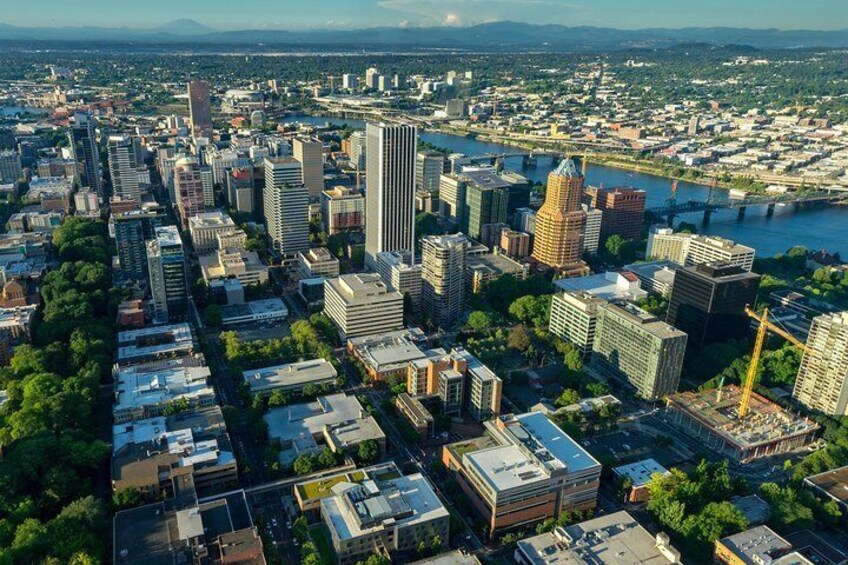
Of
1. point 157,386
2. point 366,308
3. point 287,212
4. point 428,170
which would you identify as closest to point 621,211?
point 428,170

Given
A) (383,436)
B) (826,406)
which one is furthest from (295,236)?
(826,406)

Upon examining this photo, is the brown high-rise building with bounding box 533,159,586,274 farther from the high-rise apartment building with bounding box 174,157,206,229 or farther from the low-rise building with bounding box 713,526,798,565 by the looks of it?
the high-rise apartment building with bounding box 174,157,206,229

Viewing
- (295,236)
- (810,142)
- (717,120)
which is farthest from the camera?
(717,120)

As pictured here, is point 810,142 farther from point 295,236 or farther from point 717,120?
point 295,236

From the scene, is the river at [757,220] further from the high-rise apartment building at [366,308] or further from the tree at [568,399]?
the high-rise apartment building at [366,308]

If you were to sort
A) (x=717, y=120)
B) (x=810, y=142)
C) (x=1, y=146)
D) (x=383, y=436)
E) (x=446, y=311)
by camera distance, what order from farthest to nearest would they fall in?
(x=717, y=120) → (x=810, y=142) → (x=1, y=146) → (x=446, y=311) → (x=383, y=436)

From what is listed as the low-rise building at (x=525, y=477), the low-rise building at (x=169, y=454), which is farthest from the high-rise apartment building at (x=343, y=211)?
the low-rise building at (x=525, y=477)

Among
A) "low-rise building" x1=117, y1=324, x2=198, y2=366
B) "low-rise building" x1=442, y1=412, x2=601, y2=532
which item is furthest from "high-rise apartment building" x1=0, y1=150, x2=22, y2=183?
"low-rise building" x1=442, y1=412, x2=601, y2=532
